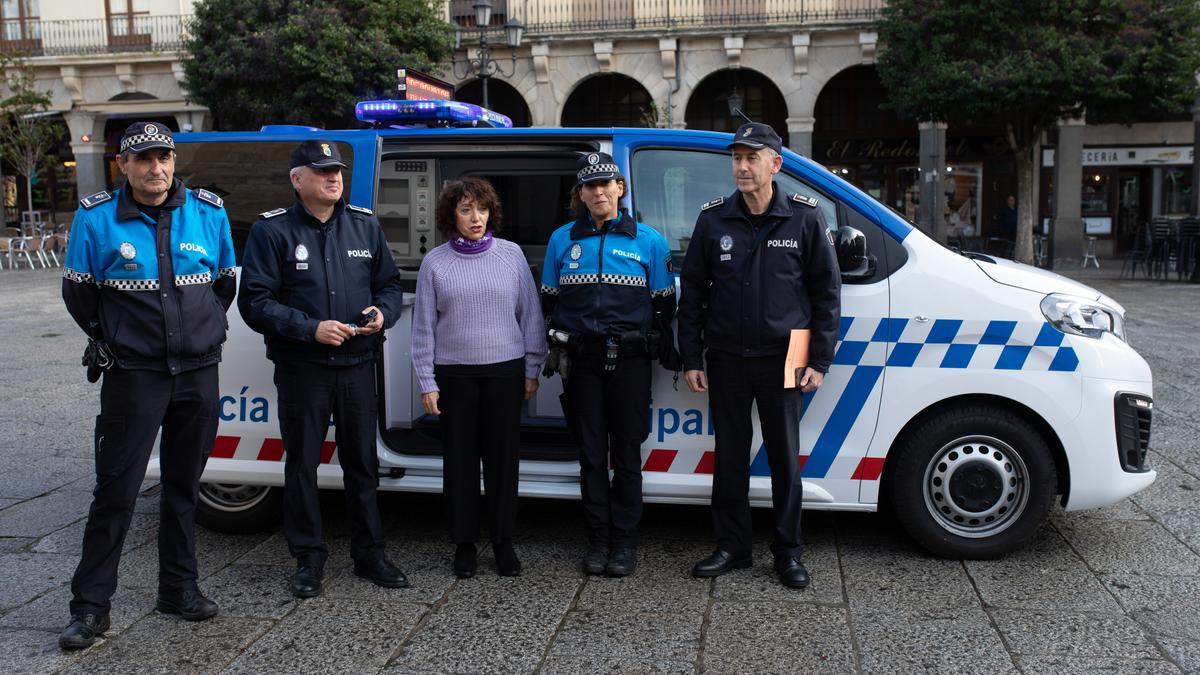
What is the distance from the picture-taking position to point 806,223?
4062 millimetres

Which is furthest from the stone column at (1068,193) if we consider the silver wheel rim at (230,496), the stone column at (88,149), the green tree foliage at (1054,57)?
the stone column at (88,149)

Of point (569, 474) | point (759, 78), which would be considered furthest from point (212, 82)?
point (569, 474)

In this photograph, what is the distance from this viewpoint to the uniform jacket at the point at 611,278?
163 inches

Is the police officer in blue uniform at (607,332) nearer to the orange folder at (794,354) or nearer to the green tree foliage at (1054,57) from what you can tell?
the orange folder at (794,354)

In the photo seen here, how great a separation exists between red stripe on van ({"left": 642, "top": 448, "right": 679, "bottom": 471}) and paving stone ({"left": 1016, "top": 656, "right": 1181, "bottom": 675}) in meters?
1.61

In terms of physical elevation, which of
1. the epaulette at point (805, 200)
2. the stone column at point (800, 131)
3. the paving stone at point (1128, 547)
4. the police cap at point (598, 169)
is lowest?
the paving stone at point (1128, 547)

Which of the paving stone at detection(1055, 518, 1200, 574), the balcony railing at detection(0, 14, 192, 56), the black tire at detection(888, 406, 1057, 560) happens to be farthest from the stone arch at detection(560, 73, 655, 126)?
the black tire at detection(888, 406, 1057, 560)

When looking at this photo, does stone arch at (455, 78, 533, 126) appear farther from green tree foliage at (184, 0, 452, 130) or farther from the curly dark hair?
the curly dark hair

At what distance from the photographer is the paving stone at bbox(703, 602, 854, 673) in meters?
3.43

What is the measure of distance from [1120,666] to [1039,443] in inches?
42.1

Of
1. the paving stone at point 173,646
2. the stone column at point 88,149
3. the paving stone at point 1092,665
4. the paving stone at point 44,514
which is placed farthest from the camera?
the stone column at point 88,149

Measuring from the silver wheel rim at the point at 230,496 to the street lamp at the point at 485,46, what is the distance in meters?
12.1

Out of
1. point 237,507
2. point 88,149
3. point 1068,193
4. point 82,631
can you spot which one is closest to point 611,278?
point 237,507

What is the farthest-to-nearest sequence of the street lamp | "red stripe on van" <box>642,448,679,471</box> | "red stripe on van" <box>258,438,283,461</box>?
the street lamp, "red stripe on van" <box>258,438,283,461</box>, "red stripe on van" <box>642,448,679,471</box>
